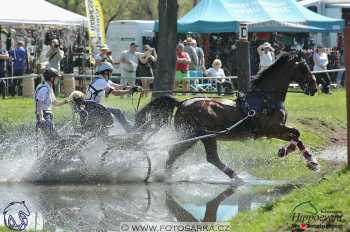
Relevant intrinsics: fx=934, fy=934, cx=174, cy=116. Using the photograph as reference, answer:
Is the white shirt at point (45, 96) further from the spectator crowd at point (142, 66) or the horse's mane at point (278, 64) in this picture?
the spectator crowd at point (142, 66)

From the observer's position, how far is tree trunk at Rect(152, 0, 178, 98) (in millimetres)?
18250

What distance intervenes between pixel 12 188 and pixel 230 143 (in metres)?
5.16

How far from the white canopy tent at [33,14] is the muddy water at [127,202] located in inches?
553

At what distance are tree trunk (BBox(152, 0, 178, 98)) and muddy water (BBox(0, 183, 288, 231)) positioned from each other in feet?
18.0

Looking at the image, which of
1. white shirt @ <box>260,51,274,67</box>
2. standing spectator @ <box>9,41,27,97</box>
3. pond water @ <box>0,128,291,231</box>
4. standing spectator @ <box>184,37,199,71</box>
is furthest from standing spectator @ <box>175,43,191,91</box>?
pond water @ <box>0,128,291,231</box>

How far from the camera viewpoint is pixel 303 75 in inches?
562

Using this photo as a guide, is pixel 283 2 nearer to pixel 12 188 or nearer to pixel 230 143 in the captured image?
pixel 230 143

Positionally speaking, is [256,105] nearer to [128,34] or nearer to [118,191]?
[118,191]

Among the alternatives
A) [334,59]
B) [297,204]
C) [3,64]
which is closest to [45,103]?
[297,204]

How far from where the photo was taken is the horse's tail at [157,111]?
44.6 feet

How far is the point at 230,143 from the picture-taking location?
16.6m

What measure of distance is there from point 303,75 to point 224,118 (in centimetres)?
150

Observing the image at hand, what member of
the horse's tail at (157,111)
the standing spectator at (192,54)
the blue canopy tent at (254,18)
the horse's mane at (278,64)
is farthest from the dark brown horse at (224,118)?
the blue canopy tent at (254,18)

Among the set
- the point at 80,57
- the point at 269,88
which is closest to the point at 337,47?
the point at 80,57
